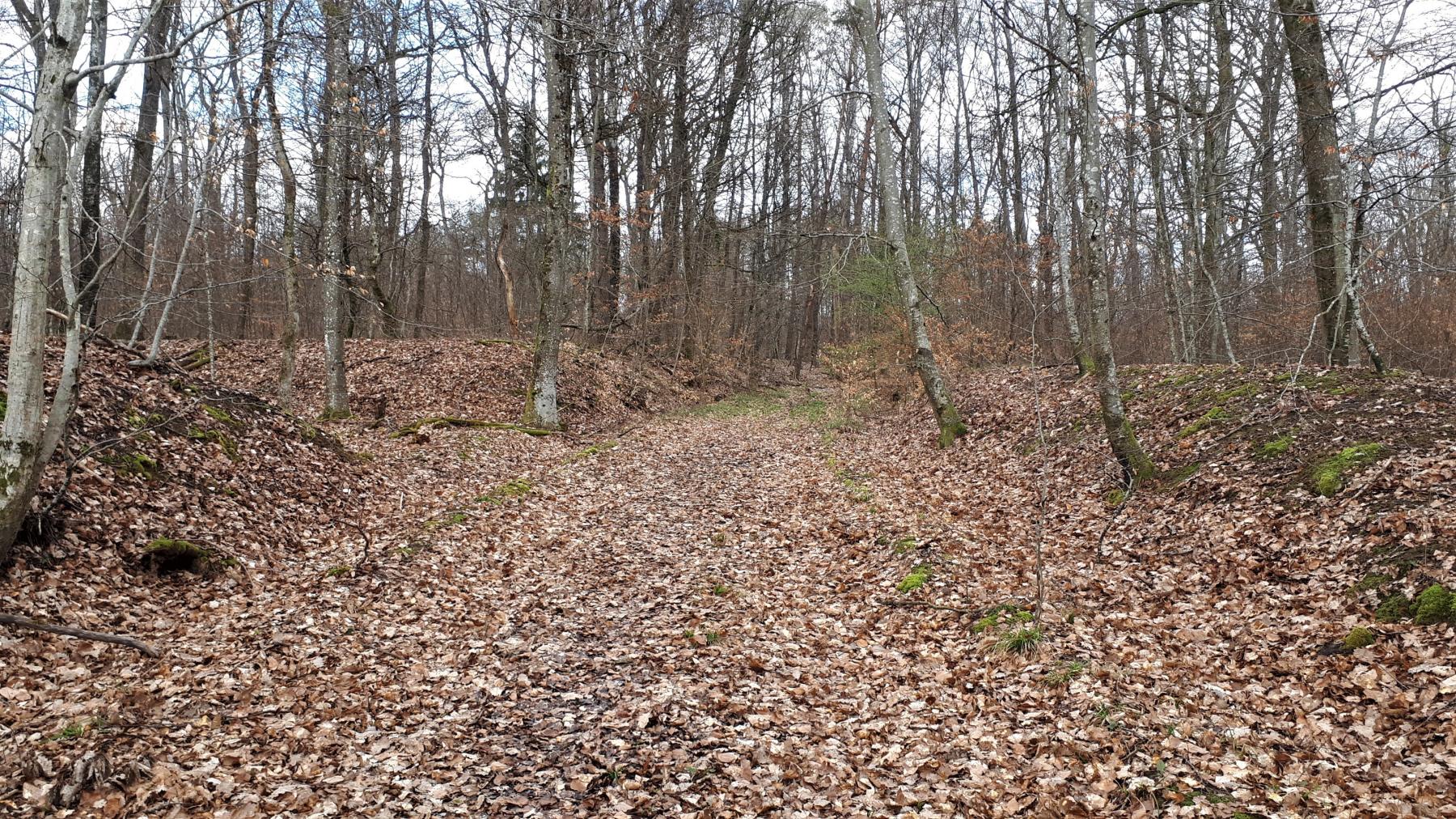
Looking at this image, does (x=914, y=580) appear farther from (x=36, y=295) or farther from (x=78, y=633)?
(x=36, y=295)

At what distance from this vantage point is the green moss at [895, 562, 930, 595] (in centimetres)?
688

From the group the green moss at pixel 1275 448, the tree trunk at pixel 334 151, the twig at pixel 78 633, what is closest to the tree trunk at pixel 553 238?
the tree trunk at pixel 334 151

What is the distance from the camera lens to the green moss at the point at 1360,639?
15.5 ft

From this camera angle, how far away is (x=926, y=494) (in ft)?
34.0

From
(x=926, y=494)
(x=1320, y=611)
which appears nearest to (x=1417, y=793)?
(x=1320, y=611)

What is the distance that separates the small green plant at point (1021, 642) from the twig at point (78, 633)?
19.4 feet

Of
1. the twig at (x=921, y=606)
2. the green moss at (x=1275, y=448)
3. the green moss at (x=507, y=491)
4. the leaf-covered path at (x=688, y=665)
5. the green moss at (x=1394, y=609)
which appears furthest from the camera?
the green moss at (x=507, y=491)

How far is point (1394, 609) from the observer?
495 centimetres

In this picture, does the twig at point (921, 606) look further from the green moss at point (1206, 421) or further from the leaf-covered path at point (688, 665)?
the green moss at point (1206, 421)

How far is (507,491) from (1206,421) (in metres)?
9.01

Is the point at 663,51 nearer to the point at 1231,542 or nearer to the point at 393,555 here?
the point at 393,555

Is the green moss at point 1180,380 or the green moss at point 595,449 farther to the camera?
the green moss at point 595,449

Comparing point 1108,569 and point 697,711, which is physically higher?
point 1108,569

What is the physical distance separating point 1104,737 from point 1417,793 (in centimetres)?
132
